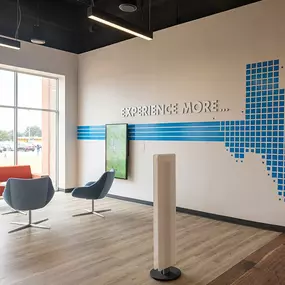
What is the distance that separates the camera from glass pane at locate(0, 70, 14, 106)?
7.80 m

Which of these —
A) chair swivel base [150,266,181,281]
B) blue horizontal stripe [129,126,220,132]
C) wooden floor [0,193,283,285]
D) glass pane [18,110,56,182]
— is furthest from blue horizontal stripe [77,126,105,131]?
chair swivel base [150,266,181,281]

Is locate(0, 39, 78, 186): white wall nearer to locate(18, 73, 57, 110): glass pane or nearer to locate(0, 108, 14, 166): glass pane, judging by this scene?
locate(18, 73, 57, 110): glass pane

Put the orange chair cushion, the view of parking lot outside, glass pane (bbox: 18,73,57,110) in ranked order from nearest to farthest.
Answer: the orange chair cushion → the view of parking lot outside → glass pane (bbox: 18,73,57,110)

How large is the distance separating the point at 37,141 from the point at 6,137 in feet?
2.94

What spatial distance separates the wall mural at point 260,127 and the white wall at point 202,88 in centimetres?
11

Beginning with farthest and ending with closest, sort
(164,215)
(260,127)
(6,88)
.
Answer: (6,88) < (260,127) < (164,215)

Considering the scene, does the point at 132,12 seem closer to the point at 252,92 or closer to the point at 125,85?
the point at 125,85

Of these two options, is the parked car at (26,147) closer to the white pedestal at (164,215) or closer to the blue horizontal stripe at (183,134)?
the blue horizontal stripe at (183,134)

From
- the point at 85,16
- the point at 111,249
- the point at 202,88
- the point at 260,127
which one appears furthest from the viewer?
the point at 85,16

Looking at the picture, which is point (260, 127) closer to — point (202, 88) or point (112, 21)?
point (202, 88)

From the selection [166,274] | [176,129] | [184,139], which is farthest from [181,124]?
[166,274]

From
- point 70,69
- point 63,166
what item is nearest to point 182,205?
point 63,166

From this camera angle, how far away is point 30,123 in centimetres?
845

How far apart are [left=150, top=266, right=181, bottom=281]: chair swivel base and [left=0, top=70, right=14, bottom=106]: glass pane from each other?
241 inches
